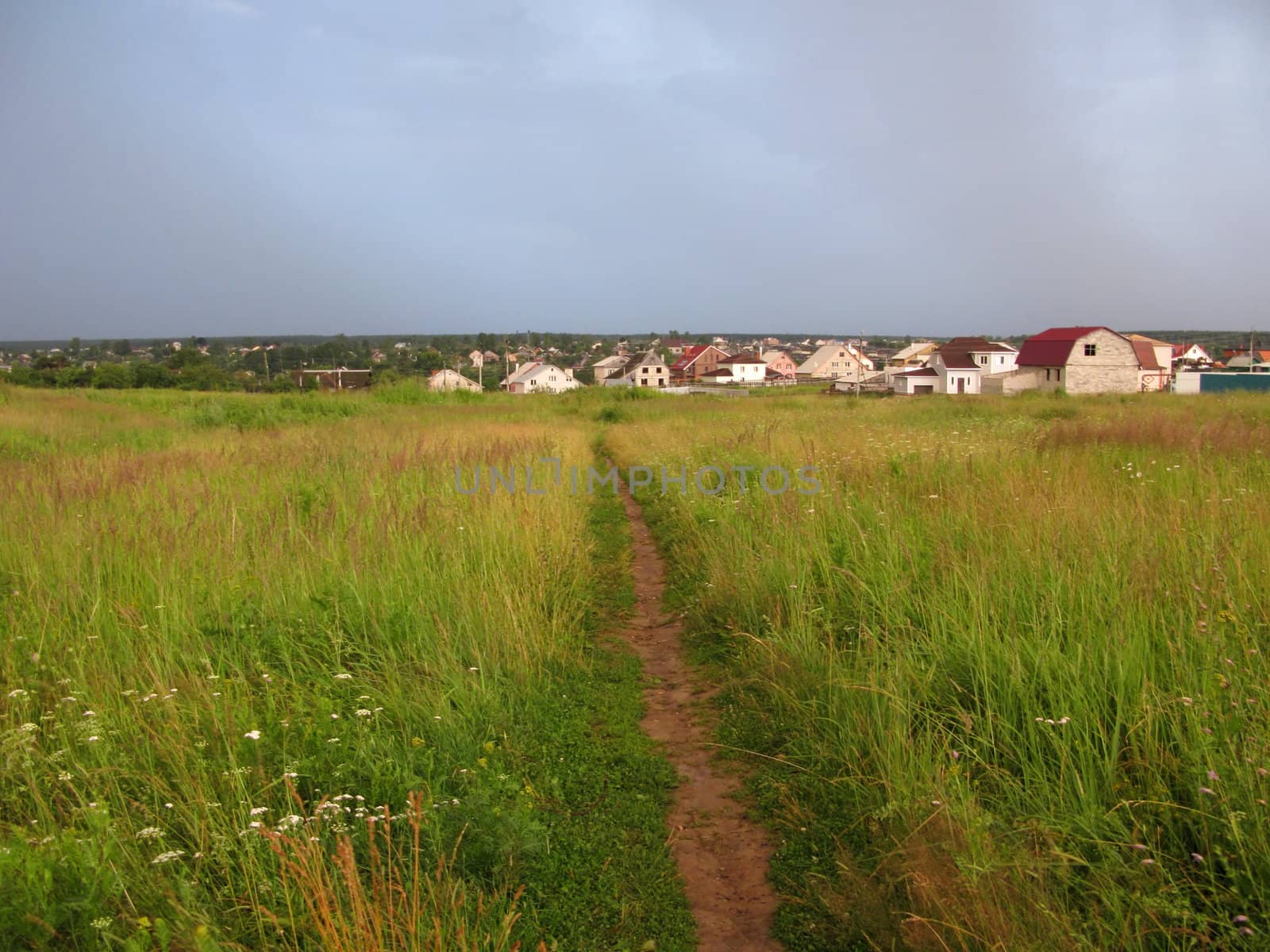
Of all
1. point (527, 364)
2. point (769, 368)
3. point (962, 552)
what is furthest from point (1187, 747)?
point (769, 368)

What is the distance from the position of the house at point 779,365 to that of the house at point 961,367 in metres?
27.5

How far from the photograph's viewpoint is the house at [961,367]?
62312mm

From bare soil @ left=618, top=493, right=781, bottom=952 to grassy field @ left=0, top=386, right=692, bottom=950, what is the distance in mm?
111

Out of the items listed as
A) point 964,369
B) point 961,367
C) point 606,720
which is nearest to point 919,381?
point 961,367

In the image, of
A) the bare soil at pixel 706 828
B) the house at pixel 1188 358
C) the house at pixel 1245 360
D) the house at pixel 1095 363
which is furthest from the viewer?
the house at pixel 1188 358

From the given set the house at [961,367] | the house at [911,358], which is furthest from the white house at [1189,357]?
the house at [911,358]

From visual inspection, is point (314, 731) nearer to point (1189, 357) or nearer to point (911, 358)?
point (1189, 357)

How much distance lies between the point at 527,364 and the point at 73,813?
80227 mm

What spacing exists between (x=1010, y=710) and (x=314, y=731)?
10.4ft

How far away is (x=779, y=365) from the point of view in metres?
108

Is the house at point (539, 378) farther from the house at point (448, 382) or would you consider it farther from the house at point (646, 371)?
the house at point (448, 382)

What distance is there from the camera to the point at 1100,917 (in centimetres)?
229

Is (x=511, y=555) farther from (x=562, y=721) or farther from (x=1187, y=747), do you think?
(x=1187, y=747)

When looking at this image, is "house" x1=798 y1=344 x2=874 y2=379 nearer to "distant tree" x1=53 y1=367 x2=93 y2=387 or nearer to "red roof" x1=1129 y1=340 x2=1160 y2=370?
"red roof" x1=1129 y1=340 x2=1160 y2=370
